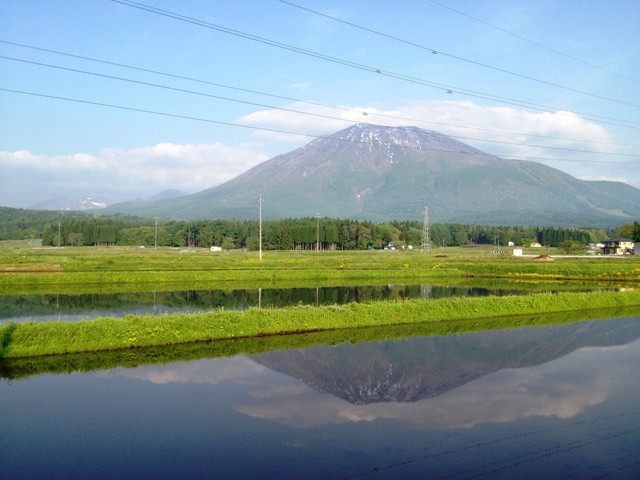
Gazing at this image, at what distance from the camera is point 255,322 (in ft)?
71.4

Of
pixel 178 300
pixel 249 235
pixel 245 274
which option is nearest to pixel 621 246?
pixel 245 274

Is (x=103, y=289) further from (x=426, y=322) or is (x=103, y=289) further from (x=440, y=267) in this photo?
(x=440, y=267)

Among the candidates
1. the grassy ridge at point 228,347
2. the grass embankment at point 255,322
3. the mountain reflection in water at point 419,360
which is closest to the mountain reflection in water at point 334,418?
the mountain reflection in water at point 419,360

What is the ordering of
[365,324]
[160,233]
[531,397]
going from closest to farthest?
[531,397], [365,324], [160,233]

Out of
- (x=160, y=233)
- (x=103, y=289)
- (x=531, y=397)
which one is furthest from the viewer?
(x=160, y=233)

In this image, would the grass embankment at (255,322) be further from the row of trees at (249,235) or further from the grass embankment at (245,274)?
the row of trees at (249,235)

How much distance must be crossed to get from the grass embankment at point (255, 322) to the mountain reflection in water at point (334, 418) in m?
2.82

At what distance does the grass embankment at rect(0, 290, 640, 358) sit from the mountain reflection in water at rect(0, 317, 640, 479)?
111 inches

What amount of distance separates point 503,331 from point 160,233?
392 feet

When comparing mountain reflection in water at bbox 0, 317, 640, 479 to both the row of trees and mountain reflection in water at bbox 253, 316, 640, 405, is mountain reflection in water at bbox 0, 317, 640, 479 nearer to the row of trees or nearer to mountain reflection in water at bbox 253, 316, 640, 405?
mountain reflection in water at bbox 253, 316, 640, 405

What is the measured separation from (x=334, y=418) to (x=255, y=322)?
31.6 feet

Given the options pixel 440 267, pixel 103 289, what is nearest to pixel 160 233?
pixel 440 267

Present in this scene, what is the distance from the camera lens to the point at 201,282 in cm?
4212

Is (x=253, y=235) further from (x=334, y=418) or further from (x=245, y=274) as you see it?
(x=334, y=418)
